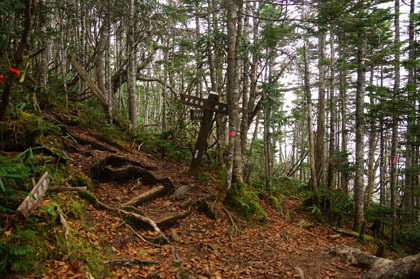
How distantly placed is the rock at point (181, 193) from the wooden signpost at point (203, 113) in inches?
41.8

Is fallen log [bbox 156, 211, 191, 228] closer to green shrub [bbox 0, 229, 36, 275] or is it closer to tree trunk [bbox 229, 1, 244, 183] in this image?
tree trunk [bbox 229, 1, 244, 183]

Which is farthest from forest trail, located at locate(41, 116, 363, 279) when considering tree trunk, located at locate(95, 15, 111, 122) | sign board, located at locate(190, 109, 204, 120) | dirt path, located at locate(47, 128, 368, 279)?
tree trunk, located at locate(95, 15, 111, 122)

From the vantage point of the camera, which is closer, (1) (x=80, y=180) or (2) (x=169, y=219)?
(1) (x=80, y=180)

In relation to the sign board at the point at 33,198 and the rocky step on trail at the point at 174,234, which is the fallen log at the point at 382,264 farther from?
the sign board at the point at 33,198

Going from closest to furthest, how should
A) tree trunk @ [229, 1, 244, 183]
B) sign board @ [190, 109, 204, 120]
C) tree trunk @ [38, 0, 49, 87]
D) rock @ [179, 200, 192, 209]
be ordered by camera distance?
tree trunk @ [38, 0, 49, 87], rock @ [179, 200, 192, 209], tree trunk @ [229, 1, 244, 183], sign board @ [190, 109, 204, 120]

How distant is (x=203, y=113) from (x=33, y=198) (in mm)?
5137

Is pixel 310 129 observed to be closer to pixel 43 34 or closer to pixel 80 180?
pixel 80 180

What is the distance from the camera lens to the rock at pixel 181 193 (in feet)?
20.0

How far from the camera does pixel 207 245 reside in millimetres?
4664

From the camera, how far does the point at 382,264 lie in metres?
3.84

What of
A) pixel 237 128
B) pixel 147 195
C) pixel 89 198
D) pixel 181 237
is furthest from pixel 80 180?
pixel 237 128

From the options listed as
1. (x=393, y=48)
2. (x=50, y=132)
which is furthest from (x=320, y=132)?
(x=50, y=132)

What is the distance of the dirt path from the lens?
3.71 metres

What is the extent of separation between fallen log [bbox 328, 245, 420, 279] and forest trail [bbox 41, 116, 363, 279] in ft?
0.73
